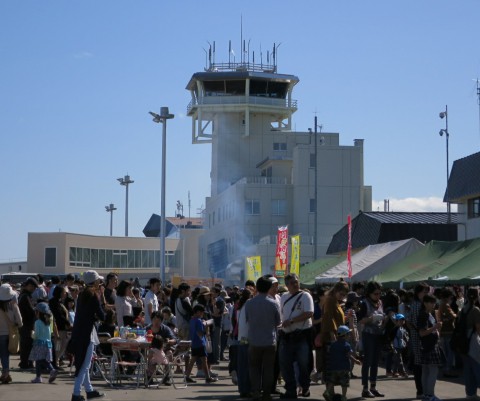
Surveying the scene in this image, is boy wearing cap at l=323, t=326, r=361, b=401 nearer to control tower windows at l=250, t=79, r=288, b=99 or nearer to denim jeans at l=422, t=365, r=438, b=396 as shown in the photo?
denim jeans at l=422, t=365, r=438, b=396

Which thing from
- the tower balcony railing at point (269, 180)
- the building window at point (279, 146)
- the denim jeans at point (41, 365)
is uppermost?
the building window at point (279, 146)

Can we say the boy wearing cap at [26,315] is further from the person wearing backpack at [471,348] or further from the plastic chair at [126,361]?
the person wearing backpack at [471,348]

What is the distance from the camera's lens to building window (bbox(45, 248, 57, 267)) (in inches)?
3812

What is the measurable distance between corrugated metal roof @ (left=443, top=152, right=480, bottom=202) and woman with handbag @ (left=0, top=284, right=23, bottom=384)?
1030 inches

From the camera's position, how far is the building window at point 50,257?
96.8m

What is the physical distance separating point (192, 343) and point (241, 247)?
63878mm

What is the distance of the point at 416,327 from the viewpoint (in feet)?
49.5

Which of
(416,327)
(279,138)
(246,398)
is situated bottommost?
(246,398)

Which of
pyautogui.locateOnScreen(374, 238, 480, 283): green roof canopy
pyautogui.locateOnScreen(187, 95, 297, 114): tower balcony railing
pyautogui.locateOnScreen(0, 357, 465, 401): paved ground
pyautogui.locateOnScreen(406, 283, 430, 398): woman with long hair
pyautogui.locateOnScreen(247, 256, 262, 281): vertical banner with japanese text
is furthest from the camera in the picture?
pyautogui.locateOnScreen(187, 95, 297, 114): tower balcony railing

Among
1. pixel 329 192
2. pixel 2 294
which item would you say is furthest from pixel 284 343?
pixel 329 192

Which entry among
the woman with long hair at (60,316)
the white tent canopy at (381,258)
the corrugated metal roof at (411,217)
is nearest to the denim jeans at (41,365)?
the woman with long hair at (60,316)

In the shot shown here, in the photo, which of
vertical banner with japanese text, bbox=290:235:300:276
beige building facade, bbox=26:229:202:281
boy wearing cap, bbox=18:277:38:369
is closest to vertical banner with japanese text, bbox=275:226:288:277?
vertical banner with japanese text, bbox=290:235:300:276

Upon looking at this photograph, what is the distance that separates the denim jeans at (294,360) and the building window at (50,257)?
3289 inches

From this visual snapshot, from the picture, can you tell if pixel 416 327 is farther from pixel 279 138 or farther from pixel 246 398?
pixel 279 138
